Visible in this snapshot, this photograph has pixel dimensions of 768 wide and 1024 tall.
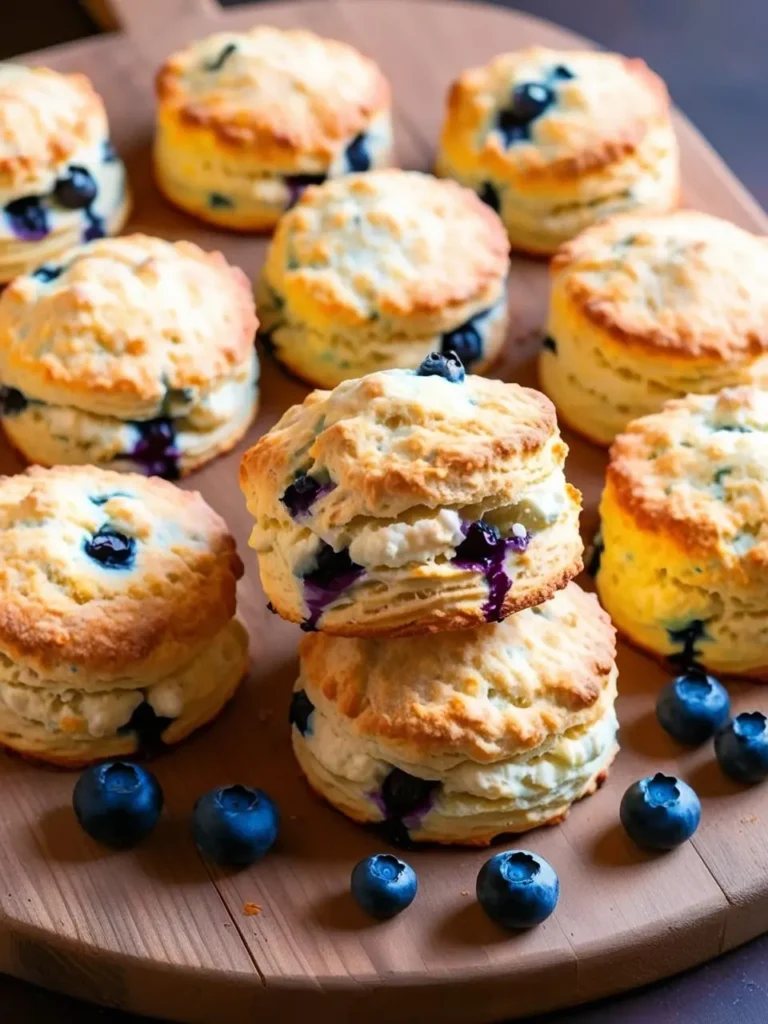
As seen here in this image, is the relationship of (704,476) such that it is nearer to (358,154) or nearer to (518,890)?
(518,890)

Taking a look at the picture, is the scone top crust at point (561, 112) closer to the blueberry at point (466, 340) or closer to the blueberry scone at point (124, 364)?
the blueberry at point (466, 340)

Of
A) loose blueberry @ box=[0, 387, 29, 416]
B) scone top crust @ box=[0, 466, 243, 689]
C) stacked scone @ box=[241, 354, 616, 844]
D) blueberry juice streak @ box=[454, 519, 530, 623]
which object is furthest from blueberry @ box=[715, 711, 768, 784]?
loose blueberry @ box=[0, 387, 29, 416]

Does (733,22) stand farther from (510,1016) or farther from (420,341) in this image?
(510,1016)

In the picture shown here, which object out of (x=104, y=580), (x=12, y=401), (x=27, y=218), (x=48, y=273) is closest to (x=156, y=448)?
(x=12, y=401)

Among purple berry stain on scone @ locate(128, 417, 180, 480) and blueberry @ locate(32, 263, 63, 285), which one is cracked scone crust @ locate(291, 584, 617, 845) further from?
blueberry @ locate(32, 263, 63, 285)

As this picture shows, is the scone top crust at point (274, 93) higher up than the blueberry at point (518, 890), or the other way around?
the scone top crust at point (274, 93)

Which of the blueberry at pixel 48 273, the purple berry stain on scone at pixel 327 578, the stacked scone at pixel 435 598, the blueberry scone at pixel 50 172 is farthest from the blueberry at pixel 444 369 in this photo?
the blueberry scone at pixel 50 172
